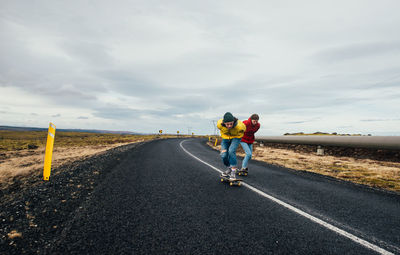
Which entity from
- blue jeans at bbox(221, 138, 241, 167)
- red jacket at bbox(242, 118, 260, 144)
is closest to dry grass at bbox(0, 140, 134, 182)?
blue jeans at bbox(221, 138, 241, 167)

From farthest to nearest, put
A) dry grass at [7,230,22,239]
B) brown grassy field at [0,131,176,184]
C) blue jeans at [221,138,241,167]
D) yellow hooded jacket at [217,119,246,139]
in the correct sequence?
brown grassy field at [0,131,176,184] < blue jeans at [221,138,241,167] < yellow hooded jacket at [217,119,246,139] < dry grass at [7,230,22,239]

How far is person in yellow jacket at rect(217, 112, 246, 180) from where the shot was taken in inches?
196

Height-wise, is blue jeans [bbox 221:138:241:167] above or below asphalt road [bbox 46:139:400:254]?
above

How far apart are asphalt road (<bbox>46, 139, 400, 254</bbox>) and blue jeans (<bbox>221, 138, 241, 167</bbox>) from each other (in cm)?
71

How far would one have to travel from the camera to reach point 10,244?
91.6 inches

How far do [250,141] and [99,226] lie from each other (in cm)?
545

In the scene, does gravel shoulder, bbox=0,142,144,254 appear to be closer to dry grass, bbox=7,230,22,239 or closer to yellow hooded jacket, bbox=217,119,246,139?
dry grass, bbox=7,230,22,239

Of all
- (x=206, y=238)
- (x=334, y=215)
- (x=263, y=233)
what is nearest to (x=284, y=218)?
(x=263, y=233)

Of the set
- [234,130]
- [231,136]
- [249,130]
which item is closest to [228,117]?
[234,130]

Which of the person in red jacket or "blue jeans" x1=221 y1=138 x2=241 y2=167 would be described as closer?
"blue jeans" x1=221 y1=138 x2=241 y2=167

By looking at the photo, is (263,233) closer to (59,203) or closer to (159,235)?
(159,235)

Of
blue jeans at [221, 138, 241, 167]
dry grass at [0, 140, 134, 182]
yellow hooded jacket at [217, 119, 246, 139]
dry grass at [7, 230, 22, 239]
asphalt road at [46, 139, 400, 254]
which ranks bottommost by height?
dry grass at [0, 140, 134, 182]

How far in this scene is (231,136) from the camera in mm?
5406

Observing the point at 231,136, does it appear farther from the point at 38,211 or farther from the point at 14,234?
the point at 14,234
